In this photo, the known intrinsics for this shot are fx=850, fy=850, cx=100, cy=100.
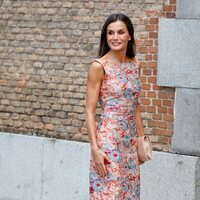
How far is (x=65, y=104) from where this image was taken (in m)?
9.40

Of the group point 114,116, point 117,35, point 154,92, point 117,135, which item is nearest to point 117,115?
point 114,116

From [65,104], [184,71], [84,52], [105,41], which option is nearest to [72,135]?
[65,104]

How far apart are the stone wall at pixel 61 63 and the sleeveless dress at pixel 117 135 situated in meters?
1.82

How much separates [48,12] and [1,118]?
1.41 metres

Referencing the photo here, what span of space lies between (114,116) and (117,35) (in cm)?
64

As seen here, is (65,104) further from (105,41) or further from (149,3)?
(105,41)

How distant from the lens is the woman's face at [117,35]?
6.65m

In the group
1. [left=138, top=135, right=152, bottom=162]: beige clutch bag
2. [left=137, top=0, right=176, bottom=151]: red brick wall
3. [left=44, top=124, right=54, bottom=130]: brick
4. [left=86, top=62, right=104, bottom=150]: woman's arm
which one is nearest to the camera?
[left=86, top=62, right=104, bottom=150]: woman's arm

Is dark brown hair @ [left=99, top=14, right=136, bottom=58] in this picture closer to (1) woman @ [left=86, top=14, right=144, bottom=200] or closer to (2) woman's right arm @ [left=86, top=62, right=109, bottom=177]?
(1) woman @ [left=86, top=14, right=144, bottom=200]

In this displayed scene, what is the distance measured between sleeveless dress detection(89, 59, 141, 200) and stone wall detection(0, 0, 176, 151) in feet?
5.98

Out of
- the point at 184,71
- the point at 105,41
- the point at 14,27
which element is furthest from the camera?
the point at 14,27

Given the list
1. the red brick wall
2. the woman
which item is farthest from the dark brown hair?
the red brick wall

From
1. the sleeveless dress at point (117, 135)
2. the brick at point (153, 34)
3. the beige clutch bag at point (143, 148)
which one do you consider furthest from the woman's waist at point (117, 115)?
the brick at point (153, 34)

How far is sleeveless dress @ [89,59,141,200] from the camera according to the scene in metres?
6.60
